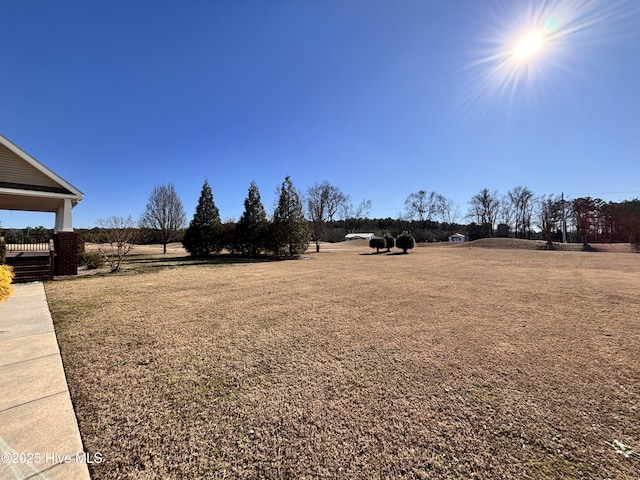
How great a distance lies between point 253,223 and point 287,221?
254cm

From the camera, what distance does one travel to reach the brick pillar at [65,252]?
9.09 metres

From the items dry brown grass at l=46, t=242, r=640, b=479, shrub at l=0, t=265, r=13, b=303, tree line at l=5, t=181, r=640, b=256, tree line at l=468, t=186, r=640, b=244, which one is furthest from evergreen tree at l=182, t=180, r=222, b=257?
tree line at l=468, t=186, r=640, b=244

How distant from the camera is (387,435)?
6.48 feet

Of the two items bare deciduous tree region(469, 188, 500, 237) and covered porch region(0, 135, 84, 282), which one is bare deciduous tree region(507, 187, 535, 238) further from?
covered porch region(0, 135, 84, 282)

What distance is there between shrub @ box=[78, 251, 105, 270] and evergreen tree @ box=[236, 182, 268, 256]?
8.50 metres

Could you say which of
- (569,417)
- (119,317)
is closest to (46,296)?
(119,317)

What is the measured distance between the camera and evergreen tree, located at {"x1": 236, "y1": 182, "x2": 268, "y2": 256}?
1905cm

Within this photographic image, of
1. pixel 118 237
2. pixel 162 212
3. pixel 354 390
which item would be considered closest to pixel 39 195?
pixel 118 237

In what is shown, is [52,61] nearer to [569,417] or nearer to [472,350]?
[472,350]

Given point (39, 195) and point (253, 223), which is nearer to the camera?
point (39, 195)

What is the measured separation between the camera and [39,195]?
27.9 ft

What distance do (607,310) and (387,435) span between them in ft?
20.7

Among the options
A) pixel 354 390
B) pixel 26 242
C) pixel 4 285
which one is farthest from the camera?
pixel 26 242

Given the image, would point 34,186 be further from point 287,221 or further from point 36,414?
point 287,221
